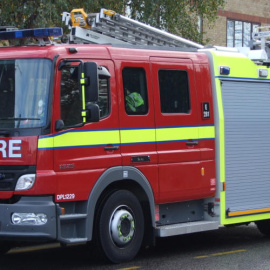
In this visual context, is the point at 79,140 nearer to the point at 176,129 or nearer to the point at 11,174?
the point at 11,174

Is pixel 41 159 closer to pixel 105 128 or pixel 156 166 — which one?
pixel 105 128

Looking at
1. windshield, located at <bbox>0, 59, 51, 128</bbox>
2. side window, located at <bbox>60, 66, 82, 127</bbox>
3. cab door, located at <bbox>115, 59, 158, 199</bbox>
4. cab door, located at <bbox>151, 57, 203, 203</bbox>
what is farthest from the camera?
cab door, located at <bbox>151, 57, 203, 203</bbox>

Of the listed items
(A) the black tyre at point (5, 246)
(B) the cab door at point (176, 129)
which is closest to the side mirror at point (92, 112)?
(B) the cab door at point (176, 129)

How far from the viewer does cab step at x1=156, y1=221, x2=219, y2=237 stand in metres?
9.61

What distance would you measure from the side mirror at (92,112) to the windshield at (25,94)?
499mm

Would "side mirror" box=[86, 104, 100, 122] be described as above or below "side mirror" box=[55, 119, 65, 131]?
above

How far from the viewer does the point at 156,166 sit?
377 inches

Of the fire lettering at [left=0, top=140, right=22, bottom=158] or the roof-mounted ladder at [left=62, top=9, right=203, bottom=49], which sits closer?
the fire lettering at [left=0, top=140, right=22, bottom=158]

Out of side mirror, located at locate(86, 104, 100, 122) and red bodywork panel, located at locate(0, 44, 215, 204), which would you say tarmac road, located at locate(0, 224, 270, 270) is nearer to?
red bodywork panel, located at locate(0, 44, 215, 204)

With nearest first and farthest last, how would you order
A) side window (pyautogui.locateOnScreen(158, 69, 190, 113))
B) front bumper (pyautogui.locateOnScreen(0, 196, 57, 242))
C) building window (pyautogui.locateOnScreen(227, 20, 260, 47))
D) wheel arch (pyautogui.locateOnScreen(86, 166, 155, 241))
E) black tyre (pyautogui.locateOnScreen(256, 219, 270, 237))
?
1. front bumper (pyautogui.locateOnScreen(0, 196, 57, 242))
2. wheel arch (pyautogui.locateOnScreen(86, 166, 155, 241))
3. side window (pyautogui.locateOnScreen(158, 69, 190, 113))
4. black tyre (pyautogui.locateOnScreen(256, 219, 270, 237))
5. building window (pyautogui.locateOnScreen(227, 20, 260, 47))

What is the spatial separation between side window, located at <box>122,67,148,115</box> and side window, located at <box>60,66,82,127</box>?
850 millimetres

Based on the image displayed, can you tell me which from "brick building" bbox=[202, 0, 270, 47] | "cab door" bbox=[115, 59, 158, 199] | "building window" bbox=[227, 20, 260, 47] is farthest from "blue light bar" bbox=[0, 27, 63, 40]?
"building window" bbox=[227, 20, 260, 47]

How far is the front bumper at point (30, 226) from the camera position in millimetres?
8281

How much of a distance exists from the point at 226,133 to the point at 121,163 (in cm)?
209
